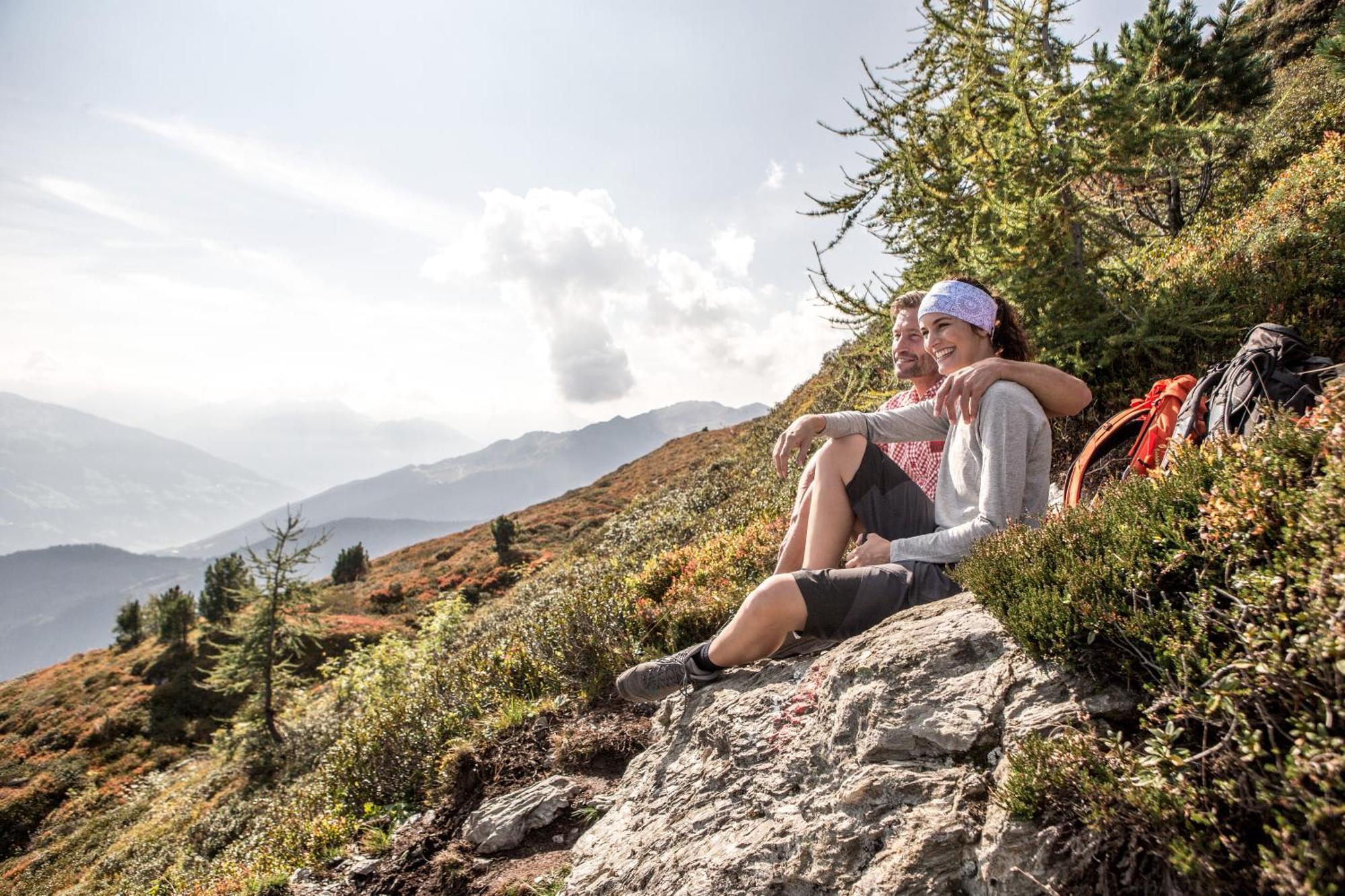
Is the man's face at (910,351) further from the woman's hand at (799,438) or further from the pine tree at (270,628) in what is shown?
the pine tree at (270,628)

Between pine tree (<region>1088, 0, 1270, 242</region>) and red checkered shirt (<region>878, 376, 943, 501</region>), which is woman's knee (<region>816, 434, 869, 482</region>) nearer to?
red checkered shirt (<region>878, 376, 943, 501</region>)

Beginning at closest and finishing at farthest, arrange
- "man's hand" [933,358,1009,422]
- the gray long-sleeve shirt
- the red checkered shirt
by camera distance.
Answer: the gray long-sleeve shirt → "man's hand" [933,358,1009,422] → the red checkered shirt

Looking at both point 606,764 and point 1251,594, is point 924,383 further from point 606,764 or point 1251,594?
point 606,764

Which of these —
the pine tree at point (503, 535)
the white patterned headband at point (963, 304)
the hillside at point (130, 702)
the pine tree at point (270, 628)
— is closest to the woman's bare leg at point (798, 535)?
the white patterned headband at point (963, 304)

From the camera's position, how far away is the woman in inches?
120

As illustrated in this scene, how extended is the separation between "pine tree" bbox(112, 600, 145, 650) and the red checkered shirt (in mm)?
42796

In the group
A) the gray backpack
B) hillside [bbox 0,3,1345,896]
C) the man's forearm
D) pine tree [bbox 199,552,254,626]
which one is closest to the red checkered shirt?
A: the man's forearm

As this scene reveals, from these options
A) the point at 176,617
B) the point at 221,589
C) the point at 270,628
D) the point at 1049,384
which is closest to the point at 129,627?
the point at 221,589

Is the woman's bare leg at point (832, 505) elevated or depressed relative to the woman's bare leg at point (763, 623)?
elevated

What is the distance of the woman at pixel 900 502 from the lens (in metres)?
3.06

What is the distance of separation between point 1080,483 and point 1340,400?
192 cm

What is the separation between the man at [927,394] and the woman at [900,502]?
85mm

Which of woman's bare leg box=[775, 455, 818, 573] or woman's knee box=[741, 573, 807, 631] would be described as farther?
woman's bare leg box=[775, 455, 818, 573]

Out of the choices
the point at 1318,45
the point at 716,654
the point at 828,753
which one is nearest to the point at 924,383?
the point at 716,654
